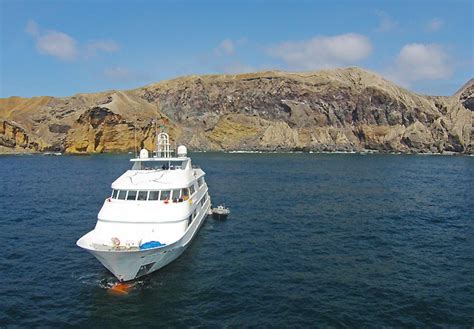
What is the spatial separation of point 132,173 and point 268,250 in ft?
43.3

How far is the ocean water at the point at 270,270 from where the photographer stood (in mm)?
20359

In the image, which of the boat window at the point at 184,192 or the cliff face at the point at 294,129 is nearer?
the boat window at the point at 184,192

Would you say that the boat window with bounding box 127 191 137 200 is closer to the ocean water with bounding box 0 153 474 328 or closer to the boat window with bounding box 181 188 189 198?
the boat window with bounding box 181 188 189 198

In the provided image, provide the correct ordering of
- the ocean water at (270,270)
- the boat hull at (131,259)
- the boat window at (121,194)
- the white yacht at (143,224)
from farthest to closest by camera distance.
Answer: the boat window at (121,194) → the white yacht at (143,224) → the boat hull at (131,259) → the ocean water at (270,270)

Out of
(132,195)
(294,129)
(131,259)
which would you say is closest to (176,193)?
(132,195)

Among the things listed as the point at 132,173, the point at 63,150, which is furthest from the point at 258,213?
the point at 63,150

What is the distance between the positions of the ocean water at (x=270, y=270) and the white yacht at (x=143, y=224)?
4.98 feet

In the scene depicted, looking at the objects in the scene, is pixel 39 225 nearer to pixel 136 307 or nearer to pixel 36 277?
pixel 36 277

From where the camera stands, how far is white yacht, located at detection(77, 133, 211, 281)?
2333 cm

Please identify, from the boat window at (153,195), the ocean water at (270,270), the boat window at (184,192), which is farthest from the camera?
the boat window at (184,192)

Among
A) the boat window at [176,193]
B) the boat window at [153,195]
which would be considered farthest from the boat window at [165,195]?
the boat window at [176,193]

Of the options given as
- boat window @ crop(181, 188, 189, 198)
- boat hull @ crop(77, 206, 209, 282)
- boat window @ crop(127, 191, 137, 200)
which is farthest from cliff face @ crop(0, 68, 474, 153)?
boat hull @ crop(77, 206, 209, 282)

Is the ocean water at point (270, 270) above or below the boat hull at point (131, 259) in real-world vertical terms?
below

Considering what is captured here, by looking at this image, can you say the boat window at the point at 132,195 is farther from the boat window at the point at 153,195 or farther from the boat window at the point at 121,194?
the boat window at the point at 153,195
